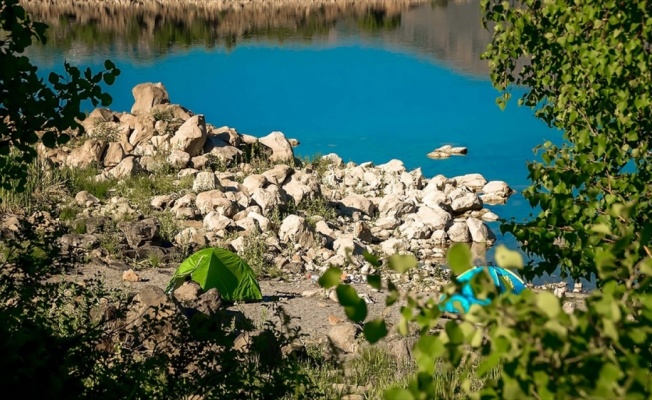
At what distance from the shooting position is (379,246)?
1633 centimetres

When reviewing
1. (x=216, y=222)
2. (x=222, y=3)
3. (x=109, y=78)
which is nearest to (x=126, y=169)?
(x=216, y=222)

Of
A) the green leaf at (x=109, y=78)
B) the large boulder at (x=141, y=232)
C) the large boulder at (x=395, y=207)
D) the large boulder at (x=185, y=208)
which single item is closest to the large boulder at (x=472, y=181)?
the large boulder at (x=395, y=207)

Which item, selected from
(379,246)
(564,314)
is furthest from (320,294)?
(564,314)

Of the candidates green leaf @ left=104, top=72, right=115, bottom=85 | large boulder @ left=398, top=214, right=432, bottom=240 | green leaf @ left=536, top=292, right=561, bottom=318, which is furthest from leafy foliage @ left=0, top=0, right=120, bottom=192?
large boulder @ left=398, top=214, right=432, bottom=240

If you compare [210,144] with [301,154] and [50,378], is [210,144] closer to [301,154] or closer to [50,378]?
[301,154]

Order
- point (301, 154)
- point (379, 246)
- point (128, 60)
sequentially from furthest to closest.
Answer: point (128, 60) → point (301, 154) → point (379, 246)

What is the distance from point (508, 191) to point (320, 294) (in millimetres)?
9047

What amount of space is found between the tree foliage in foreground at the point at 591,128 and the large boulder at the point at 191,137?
12779mm

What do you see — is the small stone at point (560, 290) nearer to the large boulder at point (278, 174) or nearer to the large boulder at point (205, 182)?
the large boulder at point (278, 174)

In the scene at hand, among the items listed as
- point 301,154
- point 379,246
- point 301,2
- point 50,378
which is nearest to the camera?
point 50,378

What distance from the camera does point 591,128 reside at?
253 inches

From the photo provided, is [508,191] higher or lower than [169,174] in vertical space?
lower

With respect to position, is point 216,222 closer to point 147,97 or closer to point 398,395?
point 147,97

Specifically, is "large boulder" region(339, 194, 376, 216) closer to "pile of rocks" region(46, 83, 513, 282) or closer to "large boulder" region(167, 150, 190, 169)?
"pile of rocks" region(46, 83, 513, 282)
